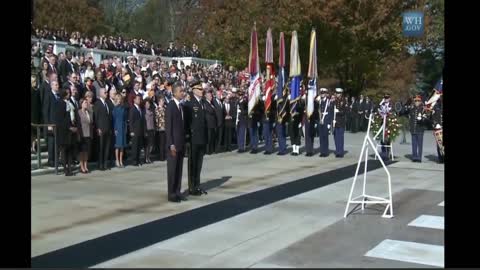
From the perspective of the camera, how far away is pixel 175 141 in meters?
10.3

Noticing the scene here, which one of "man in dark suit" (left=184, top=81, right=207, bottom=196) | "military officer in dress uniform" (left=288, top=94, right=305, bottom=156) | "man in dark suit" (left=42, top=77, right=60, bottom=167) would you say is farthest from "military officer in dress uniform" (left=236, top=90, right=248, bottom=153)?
"man in dark suit" (left=184, top=81, right=207, bottom=196)

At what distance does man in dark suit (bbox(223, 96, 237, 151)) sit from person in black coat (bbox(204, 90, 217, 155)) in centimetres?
90

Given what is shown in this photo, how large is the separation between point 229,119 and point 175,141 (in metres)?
9.37

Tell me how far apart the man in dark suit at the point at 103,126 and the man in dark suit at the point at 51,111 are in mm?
951

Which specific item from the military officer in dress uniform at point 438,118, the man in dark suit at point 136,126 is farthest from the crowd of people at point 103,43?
the military officer in dress uniform at point 438,118

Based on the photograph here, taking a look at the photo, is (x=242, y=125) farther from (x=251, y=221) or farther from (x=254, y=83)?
(x=251, y=221)

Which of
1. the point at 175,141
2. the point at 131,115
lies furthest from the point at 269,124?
the point at 175,141

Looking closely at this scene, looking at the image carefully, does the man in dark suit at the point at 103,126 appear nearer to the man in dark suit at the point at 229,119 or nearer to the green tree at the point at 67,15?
the man in dark suit at the point at 229,119

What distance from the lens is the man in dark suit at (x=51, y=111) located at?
526 inches

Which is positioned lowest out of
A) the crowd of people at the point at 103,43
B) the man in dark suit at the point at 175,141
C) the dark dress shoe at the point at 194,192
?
the dark dress shoe at the point at 194,192

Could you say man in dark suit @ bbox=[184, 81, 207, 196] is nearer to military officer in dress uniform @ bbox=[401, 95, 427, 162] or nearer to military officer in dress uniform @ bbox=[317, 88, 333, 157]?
military officer in dress uniform @ bbox=[317, 88, 333, 157]

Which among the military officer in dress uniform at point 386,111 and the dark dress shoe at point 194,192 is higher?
the military officer in dress uniform at point 386,111
